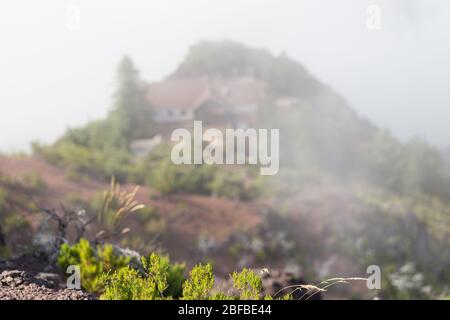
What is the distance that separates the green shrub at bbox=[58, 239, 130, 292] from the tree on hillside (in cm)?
3446

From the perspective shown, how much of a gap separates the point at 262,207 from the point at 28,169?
8.70 metres

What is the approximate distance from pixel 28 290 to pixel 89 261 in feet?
4.66

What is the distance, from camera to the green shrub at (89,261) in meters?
6.39

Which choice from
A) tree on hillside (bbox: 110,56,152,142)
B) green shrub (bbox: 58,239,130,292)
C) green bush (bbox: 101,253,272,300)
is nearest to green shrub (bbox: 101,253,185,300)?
green bush (bbox: 101,253,272,300)

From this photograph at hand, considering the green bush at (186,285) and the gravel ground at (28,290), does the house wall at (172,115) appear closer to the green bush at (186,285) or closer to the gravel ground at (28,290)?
the gravel ground at (28,290)

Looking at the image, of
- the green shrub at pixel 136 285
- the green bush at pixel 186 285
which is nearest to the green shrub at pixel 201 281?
the green bush at pixel 186 285

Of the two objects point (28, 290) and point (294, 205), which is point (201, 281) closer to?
point (28, 290)

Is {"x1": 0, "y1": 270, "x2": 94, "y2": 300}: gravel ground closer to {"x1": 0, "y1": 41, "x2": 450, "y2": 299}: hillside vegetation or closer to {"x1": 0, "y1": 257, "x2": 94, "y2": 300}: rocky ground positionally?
{"x1": 0, "y1": 257, "x2": 94, "y2": 300}: rocky ground

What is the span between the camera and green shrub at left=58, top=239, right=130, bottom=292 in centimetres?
639

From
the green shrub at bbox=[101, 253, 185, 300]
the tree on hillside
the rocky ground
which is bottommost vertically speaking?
the rocky ground

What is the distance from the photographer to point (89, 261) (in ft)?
22.2

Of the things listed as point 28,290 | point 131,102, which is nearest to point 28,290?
point 28,290

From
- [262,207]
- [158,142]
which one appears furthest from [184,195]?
[158,142]
